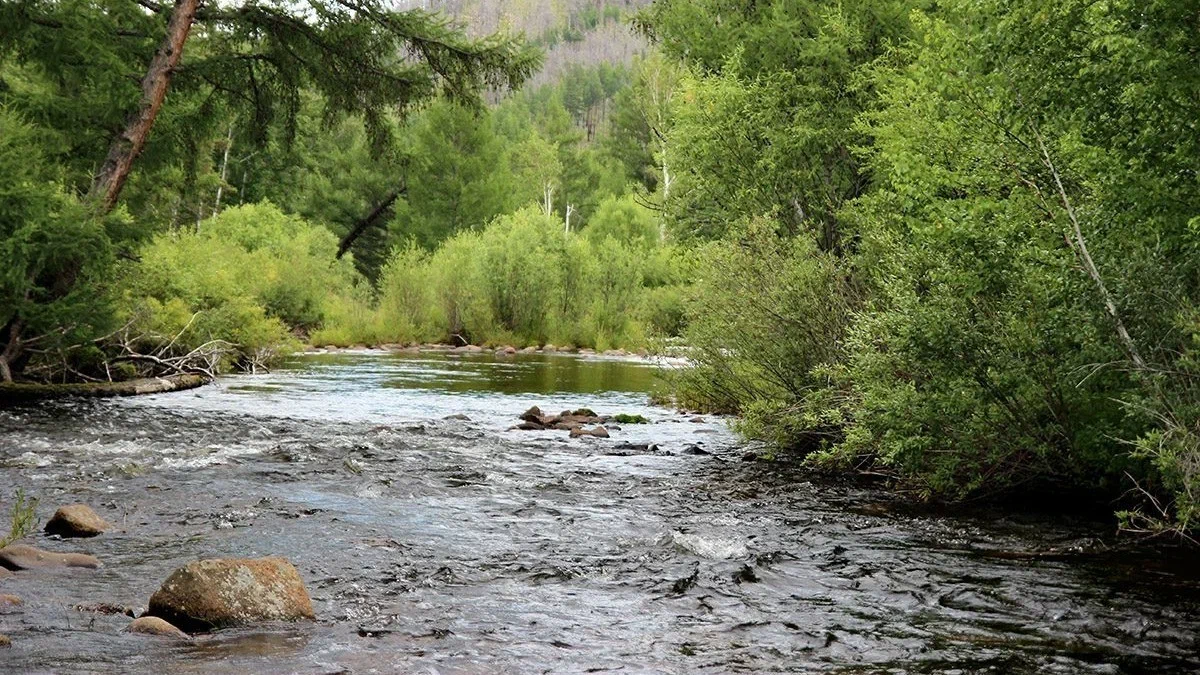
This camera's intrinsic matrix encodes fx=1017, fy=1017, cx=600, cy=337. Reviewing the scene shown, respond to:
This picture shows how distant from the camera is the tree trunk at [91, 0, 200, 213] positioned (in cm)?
1841

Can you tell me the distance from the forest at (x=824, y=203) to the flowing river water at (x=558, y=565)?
101 centimetres

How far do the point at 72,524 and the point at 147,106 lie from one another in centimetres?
1183

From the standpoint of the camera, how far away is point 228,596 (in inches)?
263

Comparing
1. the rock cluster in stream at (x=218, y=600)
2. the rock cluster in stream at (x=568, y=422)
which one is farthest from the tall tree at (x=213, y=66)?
the rock cluster in stream at (x=218, y=600)

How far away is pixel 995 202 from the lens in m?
10.3

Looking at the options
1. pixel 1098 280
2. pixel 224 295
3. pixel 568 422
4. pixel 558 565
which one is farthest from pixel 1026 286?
pixel 224 295

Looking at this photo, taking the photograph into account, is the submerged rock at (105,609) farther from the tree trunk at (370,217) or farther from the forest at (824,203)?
the tree trunk at (370,217)

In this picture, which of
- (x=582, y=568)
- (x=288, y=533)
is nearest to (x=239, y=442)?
(x=288, y=533)

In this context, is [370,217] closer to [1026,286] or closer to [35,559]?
[1026,286]

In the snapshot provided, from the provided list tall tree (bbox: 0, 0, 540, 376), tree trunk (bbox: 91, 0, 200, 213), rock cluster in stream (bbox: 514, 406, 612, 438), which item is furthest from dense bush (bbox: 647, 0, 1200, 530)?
tree trunk (bbox: 91, 0, 200, 213)

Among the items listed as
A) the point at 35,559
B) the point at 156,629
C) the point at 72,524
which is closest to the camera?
the point at 156,629

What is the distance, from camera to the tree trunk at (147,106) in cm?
1841

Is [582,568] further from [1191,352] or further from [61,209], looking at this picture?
[61,209]

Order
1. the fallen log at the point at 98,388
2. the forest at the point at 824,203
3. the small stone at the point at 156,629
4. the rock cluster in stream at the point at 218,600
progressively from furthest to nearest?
the fallen log at the point at 98,388 → the forest at the point at 824,203 → the rock cluster in stream at the point at 218,600 → the small stone at the point at 156,629
